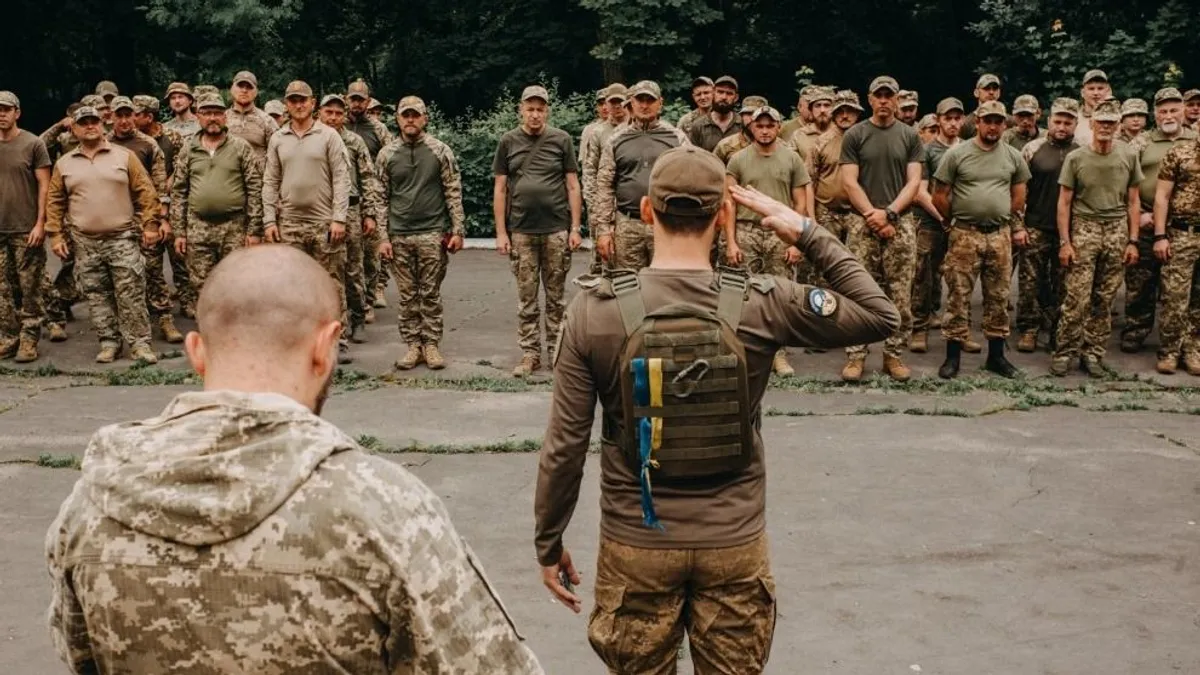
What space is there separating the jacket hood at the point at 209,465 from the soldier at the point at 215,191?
939 centimetres

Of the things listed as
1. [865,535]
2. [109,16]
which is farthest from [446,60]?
[865,535]

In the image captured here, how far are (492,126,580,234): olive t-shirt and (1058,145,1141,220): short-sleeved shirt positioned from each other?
4.27 m

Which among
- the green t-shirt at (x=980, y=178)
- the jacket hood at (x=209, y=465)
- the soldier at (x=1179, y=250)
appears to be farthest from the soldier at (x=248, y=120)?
the jacket hood at (x=209, y=465)

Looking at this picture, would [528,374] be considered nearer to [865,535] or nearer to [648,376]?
[865,535]

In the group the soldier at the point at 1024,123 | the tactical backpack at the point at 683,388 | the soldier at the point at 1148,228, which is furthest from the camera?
the soldier at the point at 1024,123

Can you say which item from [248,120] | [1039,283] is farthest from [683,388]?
[248,120]

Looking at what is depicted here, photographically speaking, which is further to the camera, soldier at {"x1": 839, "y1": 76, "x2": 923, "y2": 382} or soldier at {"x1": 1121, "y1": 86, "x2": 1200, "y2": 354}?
soldier at {"x1": 1121, "y1": 86, "x2": 1200, "y2": 354}

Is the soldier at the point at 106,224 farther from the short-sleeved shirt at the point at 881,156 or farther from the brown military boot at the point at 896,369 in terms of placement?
the brown military boot at the point at 896,369

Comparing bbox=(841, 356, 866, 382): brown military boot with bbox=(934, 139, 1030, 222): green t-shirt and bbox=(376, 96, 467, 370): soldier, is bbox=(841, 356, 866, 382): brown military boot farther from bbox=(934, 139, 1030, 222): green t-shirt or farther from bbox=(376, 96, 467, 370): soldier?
bbox=(376, 96, 467, 370): soldier

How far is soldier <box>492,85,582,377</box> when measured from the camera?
10633mm

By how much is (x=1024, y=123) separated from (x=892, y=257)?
2736 mm

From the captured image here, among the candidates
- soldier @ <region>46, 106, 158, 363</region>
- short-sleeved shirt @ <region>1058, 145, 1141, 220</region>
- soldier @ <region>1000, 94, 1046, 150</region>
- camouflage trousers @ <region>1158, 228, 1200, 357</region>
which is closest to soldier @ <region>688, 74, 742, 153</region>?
soldier @ <region>1000, 94, 1046, 150</region>

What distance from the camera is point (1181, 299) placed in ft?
35.2

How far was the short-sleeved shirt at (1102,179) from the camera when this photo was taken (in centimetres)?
1055
